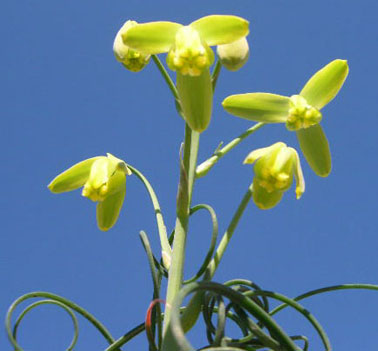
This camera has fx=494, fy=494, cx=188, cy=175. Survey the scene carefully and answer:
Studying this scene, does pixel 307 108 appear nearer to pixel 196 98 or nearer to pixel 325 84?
pixel 325 84

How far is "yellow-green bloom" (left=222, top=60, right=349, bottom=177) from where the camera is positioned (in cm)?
136

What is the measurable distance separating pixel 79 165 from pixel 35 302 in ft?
1.35

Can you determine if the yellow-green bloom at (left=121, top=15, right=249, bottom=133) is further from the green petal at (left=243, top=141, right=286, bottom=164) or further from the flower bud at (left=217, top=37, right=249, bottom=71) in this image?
the green petal at (left=243, top=141, right=286, bottom=164)

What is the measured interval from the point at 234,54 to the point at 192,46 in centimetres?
11

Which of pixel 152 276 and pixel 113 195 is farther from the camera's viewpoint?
pixel 113 195

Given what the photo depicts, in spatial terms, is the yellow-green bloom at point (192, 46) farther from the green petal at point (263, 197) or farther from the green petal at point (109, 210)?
the green petal at point (109, 210)

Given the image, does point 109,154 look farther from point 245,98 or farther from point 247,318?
point 247,318

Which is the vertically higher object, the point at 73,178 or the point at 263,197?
the point at 73,178

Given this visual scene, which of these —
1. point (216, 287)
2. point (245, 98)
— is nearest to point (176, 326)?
point (216, 287)

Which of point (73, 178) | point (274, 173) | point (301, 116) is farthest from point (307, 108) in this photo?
point (73, 178)

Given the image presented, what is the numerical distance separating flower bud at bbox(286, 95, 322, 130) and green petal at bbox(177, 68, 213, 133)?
0.25 metres

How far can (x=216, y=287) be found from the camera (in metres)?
0.92

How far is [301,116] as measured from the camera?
138 cm

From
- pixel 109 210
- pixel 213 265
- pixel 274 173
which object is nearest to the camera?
pixel 213 265
